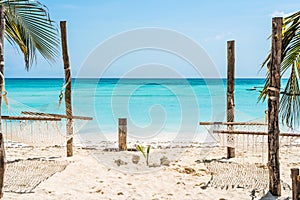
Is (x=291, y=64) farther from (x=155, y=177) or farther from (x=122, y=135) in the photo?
(x=122, y=135)

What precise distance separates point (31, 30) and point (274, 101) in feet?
6.59

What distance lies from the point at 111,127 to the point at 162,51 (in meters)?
4.06

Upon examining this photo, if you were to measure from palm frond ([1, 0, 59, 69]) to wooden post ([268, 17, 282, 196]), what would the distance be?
1688 millimetres

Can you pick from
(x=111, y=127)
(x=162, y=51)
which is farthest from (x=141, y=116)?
(x=162, y=51)

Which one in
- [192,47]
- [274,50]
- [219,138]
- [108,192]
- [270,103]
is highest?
[192,47]

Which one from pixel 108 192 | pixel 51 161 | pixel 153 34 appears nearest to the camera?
pixel 108 192

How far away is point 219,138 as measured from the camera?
3.70m

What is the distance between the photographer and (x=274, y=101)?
109 inches

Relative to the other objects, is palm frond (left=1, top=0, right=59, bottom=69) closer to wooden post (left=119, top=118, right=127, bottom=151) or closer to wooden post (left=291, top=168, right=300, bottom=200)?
wooden post (left=119, top=118, right=127, bottom=151)

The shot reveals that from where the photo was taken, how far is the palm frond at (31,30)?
2.84 meters

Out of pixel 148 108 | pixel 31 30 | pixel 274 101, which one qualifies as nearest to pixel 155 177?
pixel 274 101

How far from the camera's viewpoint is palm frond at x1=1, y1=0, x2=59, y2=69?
284cm

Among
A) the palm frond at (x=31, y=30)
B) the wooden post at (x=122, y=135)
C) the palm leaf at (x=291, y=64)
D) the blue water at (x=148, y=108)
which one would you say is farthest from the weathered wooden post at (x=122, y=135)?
the palm leaf at (x=291, y=64)

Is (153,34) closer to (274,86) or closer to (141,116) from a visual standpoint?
(274,86)
